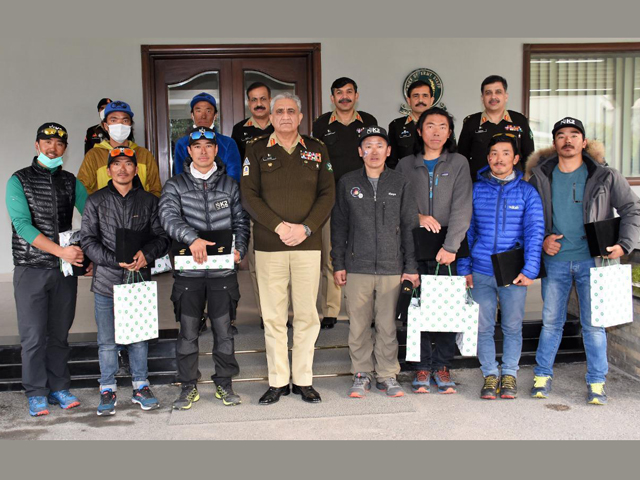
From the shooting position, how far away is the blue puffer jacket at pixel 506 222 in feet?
12.3

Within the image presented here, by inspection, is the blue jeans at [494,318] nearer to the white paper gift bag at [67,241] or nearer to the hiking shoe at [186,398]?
the hiking shoe at [186,398]

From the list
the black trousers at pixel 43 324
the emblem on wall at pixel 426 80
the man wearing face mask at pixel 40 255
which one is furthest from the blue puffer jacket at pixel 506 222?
the emblem on wall at pixel 426 80

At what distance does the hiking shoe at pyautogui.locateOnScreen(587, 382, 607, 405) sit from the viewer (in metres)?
3.79

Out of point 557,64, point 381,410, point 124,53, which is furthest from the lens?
point 557,64

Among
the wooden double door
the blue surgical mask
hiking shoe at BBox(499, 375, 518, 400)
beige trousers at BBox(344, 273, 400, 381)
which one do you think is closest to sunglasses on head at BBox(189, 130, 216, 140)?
the blue surgical mask

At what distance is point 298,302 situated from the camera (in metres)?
3.82

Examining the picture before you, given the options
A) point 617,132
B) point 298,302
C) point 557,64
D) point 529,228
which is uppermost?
point 557,64

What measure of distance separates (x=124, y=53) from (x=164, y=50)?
1.44ft

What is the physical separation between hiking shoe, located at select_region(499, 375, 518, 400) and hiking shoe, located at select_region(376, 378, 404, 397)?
0.64m

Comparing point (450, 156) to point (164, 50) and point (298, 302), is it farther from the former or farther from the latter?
point (164, 50)

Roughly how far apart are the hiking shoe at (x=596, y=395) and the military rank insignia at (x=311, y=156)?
2248mm

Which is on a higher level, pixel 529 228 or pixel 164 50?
pixel 164 50

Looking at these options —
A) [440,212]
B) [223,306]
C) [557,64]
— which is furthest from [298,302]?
[557,64]

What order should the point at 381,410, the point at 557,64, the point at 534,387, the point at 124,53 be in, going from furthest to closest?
1. the point at 557,64
2. the point at 124,53
3. the point at 534,387
4. the point at 381,410
